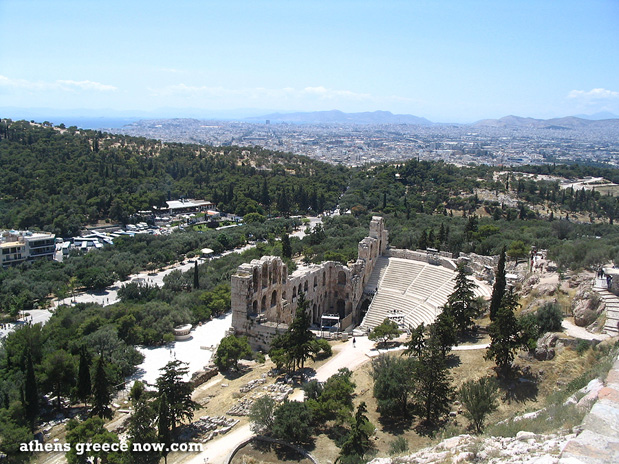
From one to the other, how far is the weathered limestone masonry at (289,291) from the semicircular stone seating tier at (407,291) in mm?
1461

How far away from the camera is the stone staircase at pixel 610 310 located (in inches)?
870

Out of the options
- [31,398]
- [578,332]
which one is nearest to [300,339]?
[578,332]

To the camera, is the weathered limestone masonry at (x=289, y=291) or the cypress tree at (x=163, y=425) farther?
the weathered limestone masonry at (x=289, y=291)

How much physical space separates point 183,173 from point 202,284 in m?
64.8

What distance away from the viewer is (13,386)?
26422 mm

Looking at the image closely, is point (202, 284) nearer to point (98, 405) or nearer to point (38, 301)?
point (38, 301)

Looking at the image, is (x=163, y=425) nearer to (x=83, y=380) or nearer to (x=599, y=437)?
(x=83, y=380)

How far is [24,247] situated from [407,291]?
47.4 m

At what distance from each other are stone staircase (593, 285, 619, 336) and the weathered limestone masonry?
1787 cm

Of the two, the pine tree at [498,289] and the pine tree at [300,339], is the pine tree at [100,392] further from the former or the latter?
the pine tree at [498,289]

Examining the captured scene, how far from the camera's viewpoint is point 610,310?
23.3 m

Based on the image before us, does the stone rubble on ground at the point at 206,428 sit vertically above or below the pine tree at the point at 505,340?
below

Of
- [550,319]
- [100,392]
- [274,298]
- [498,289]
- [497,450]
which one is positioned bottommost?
[100,392]

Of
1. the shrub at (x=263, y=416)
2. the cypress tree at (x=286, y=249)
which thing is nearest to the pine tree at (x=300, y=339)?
the shrub at (x=263, y=416)
